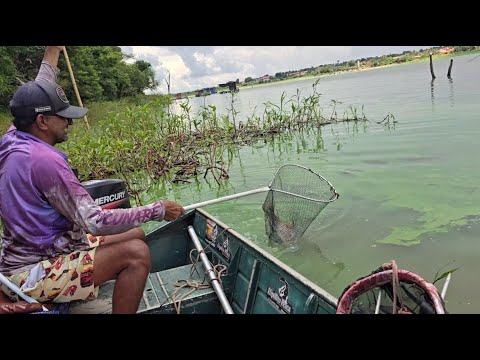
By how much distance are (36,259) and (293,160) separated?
352 inches

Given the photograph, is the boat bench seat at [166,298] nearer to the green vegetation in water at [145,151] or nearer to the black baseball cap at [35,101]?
the black baseball cap at [35,101]

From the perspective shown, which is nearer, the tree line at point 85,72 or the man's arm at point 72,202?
the man's arm at point 72,202

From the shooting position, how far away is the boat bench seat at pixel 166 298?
311 centimetres

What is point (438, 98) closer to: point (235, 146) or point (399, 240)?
point (235, 146)

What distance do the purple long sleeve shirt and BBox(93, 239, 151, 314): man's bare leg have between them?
149 mm

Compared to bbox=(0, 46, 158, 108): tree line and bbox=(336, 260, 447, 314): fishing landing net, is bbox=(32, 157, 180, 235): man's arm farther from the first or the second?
bbox=(0, 46, 158, 108): tree line

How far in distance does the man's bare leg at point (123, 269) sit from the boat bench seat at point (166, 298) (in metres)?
0.62

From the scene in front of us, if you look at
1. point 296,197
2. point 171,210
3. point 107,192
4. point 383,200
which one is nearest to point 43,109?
point 171,210

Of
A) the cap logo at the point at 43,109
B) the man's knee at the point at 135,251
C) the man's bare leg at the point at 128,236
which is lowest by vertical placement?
the man's bare leg at the point at 128,236

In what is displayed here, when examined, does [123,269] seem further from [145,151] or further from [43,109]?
[145,151]

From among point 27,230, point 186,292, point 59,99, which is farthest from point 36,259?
point 186,292

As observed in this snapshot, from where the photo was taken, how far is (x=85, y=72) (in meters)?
26.0

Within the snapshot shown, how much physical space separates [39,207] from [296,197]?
2735 mm

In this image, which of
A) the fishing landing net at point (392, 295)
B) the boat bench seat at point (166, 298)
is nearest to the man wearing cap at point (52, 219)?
the boat bench seat at point (166, 298)
